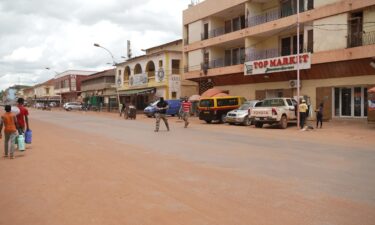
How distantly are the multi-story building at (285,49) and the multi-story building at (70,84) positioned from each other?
48.5 metres

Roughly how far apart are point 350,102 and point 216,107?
362 inches

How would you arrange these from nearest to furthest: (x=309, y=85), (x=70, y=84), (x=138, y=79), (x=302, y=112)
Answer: (x=302, y=112) < (x=309, y=85) < (x=138, y=79) < (x=70, y=84)

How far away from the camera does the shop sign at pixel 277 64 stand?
1077 inches

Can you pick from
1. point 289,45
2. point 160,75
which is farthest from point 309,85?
point 160,75

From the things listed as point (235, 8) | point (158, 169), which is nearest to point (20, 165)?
point (158, 169)

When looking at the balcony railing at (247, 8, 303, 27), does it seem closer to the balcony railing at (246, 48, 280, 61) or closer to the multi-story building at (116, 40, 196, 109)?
the balcony railing at (246, 48, 280, 61)

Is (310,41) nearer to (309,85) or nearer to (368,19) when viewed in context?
(309,85)

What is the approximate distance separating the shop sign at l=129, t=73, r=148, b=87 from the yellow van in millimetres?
23298

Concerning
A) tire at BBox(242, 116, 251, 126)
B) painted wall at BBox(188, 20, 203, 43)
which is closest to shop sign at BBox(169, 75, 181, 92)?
painted wall at BBox(188, 20, 203, 43)

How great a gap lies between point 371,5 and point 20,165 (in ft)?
72.0

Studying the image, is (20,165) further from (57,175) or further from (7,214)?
(7,214)

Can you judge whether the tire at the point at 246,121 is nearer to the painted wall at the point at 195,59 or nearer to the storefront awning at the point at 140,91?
the painted wall at the point at 195,59

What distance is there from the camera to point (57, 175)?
8.51 metres

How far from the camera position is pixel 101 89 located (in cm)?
6950
